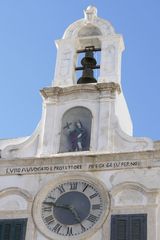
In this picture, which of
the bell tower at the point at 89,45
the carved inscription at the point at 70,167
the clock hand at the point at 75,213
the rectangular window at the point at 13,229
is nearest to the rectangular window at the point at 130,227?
the clock hand at the point at 75,213

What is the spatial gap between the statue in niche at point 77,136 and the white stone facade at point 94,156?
0.87 ft

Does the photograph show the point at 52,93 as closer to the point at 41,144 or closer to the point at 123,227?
the point at 41,144

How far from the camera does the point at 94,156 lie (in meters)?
18.3

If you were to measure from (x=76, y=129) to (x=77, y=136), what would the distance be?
0.88 ft

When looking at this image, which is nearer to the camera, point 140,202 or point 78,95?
point 140,202

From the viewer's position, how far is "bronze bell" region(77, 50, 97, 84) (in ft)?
68.9

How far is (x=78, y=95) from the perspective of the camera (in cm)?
1989

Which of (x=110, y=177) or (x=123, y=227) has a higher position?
(x=110, y=177)

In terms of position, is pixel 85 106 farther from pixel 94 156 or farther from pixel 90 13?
pixel 90 13

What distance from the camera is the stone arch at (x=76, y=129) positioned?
62.8ft

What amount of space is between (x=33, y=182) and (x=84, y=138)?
1.95 metres

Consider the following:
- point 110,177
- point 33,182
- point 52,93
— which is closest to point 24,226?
point 33,182

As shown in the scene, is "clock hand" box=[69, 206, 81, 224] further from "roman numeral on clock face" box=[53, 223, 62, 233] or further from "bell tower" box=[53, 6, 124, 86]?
"bell tower" box=[53, 6, 124, 86]

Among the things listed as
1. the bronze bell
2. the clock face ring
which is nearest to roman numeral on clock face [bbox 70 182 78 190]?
the clock face ring
